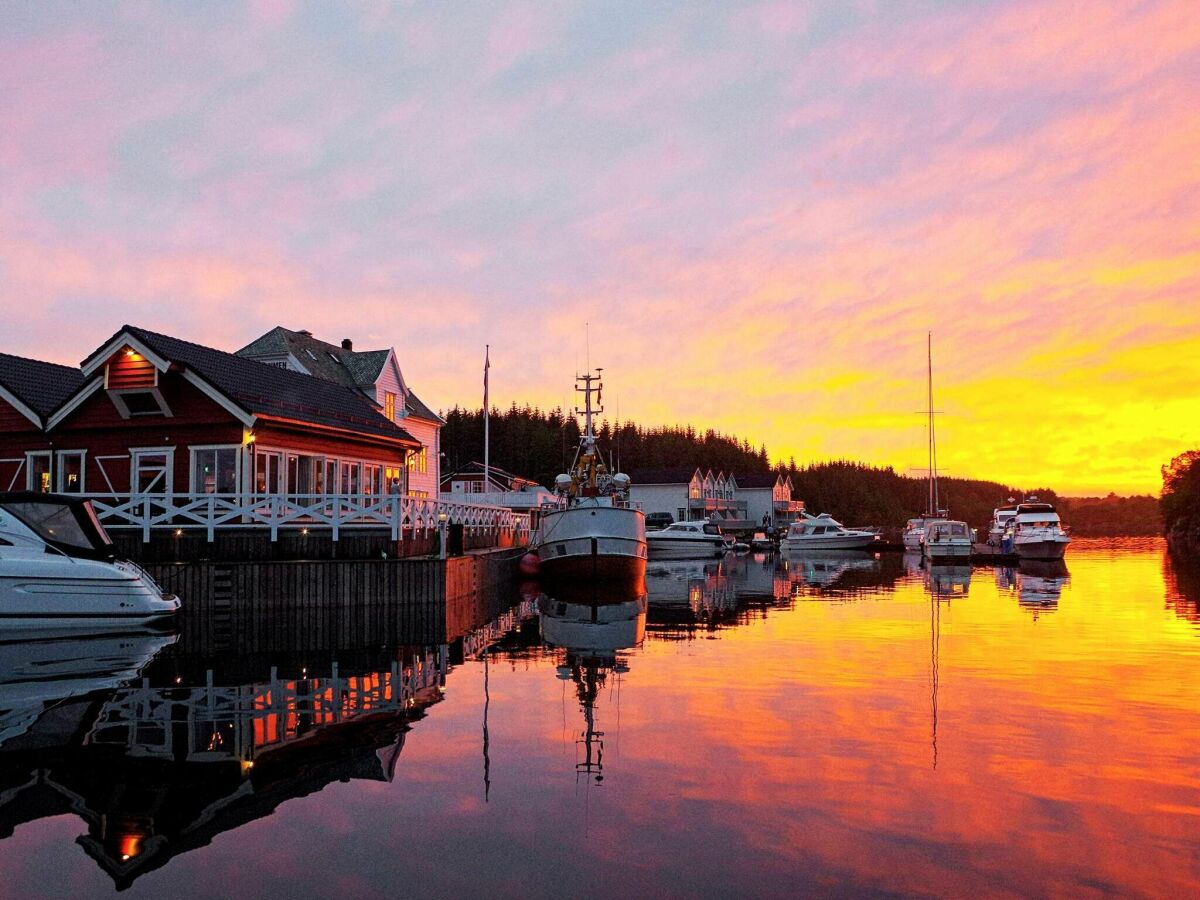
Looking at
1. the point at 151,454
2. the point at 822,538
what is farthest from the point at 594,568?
the point at 822,538

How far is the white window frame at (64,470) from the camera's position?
29.0 meters

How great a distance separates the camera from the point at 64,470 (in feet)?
96.7

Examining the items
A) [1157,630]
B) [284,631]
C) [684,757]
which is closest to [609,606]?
[284,631]

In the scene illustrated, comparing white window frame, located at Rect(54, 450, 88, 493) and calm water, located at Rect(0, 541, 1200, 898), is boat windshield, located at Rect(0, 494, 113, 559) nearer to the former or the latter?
calm water, located at Rect(0, 541, 1200, 898)

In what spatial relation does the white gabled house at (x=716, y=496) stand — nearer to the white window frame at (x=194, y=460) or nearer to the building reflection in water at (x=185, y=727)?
the white window frame at (x=194, y=460)

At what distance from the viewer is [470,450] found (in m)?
149

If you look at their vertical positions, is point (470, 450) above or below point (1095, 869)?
above

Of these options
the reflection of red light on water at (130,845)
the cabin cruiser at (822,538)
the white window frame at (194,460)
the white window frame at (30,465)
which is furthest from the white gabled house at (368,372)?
the cabin cruiser at (822,538)

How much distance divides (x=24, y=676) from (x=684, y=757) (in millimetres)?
10982

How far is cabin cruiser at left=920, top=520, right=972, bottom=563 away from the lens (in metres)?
56.7

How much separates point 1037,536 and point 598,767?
55213mm

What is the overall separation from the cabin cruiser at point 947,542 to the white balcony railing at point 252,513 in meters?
38.1

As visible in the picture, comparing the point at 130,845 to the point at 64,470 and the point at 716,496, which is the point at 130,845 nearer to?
the point at 64,470

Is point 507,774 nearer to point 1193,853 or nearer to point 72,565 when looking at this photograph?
point 1193,853
